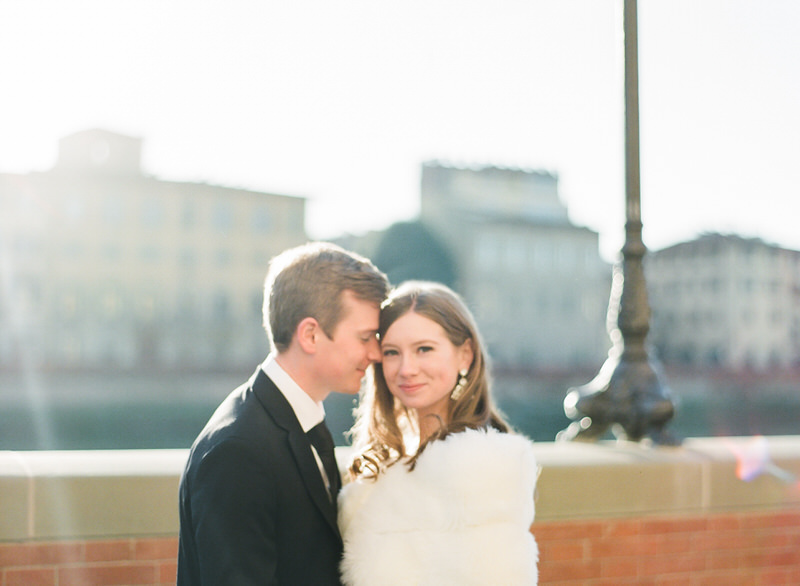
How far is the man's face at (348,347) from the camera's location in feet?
7.48

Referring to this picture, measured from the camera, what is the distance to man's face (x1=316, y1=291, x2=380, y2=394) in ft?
7.48

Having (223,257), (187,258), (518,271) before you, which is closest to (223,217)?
(223,257)

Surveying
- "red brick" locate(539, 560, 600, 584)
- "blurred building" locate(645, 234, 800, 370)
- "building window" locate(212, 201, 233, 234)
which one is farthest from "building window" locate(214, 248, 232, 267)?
"red brick" locate(539, 560, 600, 584)

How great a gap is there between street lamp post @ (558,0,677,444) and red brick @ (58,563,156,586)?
223cm

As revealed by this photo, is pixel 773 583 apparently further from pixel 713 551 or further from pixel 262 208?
pixel 262 208

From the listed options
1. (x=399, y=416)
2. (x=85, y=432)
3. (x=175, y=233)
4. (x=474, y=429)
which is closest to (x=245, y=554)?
(x=474, y=429)

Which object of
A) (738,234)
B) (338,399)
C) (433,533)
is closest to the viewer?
(433,533)

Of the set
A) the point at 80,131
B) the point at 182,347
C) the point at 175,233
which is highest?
the point at 80,131

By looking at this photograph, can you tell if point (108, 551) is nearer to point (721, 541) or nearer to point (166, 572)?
point (166, 572)

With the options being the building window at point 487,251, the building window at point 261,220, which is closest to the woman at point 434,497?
the building window at point 261,220

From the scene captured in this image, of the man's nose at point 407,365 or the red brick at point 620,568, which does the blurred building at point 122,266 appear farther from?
the man's nose at point 407,365

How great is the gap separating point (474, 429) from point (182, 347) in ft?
154

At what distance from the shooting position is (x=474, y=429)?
239cm

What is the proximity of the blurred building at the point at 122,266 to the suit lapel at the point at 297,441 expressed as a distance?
43561 mm
